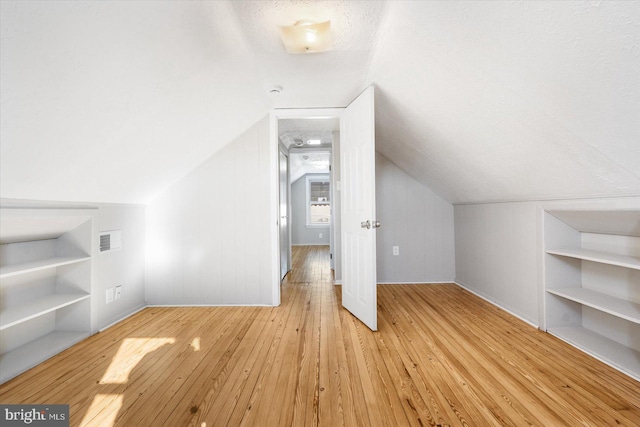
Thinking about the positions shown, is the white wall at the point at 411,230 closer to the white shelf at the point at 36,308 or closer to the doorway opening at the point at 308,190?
the doorway opening at the point at 308,190

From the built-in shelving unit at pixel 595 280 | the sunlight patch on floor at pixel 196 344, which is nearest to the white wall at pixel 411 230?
the built-in shelving unit at pixel 595 280

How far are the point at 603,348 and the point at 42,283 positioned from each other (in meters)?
3.92

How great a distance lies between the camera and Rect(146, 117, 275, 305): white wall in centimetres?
275

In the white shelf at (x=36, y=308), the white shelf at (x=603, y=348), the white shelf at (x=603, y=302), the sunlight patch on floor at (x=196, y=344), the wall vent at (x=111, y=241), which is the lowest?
the sunlight patch on floor at (x=196, y=344)

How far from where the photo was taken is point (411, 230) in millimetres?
3520

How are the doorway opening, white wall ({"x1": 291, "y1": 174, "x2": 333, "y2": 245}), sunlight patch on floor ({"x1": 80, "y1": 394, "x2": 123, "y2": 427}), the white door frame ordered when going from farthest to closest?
white wall ({"x1": 291, "y1": 174, "x2": 333, "y2": 245})
the doorway opening
the white door frame
sunlight patch on floor ({"x1": 80, "y1": 394, "x2": 123, "y2": 427})

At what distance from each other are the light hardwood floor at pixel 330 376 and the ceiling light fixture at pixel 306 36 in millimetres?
1985

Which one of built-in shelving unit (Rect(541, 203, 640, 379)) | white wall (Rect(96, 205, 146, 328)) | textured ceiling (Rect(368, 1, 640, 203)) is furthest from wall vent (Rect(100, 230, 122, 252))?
built-in shelving unit (Rect(541, 203, 640, 379))

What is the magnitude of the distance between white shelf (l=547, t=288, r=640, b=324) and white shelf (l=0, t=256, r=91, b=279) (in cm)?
349

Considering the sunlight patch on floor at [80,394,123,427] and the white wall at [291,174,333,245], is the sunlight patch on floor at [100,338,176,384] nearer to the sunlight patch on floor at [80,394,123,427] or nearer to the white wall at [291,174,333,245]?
the sunlight patch on floor at [80,394,123,427]

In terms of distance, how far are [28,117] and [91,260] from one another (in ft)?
4.36

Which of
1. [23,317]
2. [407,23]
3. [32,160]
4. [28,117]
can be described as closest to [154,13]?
[28,117]

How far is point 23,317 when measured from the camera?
5.28 ft

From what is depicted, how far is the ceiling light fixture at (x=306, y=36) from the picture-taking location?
1.51 meters
